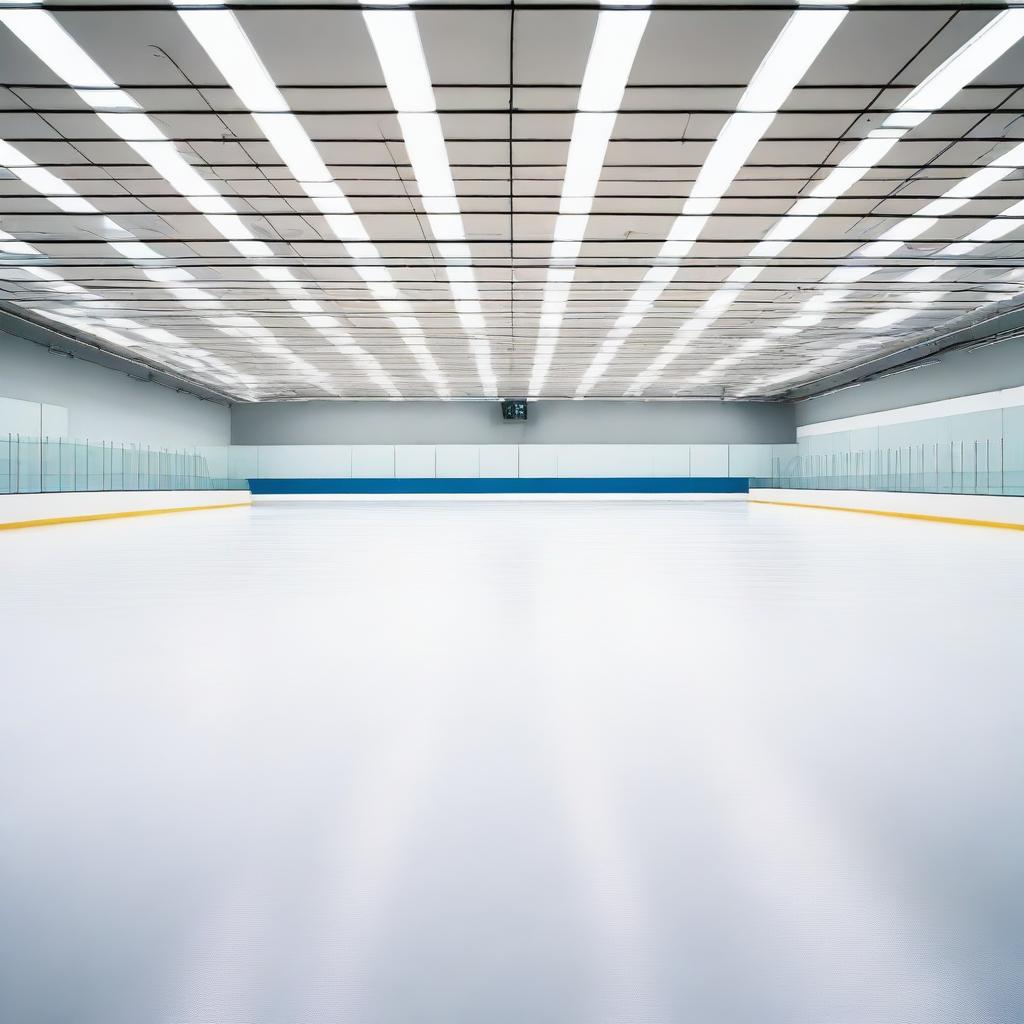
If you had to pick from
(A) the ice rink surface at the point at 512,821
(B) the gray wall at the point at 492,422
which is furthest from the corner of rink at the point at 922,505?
(A) the ice rink surface at the point at 512,821

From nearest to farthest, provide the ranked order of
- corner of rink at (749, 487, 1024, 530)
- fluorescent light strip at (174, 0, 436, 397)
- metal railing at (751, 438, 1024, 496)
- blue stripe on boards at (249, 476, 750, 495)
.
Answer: fluorescent light strip at (174, 0, 436, 397) < corner of rink at (749, 487, 1024, 530) < metal railing at (751, 438, 1024, 496) < blue stripe on boards at (249, 476, 750, 495)

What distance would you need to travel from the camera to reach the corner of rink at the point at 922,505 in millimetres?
17894

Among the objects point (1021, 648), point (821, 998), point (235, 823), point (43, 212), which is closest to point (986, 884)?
point (821, 998)

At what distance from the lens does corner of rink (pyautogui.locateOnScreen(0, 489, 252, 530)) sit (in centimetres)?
1877

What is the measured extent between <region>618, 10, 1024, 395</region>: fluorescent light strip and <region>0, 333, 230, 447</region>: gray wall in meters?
20.5

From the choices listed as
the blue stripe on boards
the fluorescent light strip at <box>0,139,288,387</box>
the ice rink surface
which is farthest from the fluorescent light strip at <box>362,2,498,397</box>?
the blue stripe on boards

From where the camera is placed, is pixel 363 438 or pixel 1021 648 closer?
pixel 1021 648

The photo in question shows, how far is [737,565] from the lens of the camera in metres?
9.89

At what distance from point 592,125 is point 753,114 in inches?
84.8

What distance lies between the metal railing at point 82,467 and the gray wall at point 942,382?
88.6 feet

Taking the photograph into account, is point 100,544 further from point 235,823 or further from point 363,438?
point 363,438

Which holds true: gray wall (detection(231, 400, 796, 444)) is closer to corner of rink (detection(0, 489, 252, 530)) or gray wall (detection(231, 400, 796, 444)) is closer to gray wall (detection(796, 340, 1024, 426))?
gray wall (detection(796, 340, 1024, 426))

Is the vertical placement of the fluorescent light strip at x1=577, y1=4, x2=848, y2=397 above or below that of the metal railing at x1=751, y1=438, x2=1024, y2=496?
above

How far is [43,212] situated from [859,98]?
13858 millimetres
